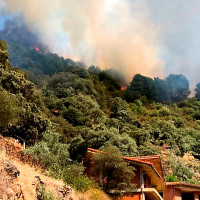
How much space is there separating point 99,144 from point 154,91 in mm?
80772

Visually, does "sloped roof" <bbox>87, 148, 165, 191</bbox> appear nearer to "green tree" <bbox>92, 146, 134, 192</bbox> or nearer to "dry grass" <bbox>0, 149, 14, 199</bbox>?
"green tree" <bbox>92, 146, 134, 192</bbox>

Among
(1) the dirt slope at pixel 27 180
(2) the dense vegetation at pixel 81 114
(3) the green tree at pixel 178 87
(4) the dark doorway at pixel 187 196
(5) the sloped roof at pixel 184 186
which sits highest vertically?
(3) the green tree at pixel 178 87

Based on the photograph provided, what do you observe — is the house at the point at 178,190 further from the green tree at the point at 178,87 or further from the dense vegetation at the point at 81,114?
the green tree at the point at 178,87

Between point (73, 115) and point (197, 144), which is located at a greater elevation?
point (73, 115)

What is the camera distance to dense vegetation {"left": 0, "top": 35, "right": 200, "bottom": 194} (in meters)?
25.1

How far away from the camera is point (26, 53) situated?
121125 millimetres

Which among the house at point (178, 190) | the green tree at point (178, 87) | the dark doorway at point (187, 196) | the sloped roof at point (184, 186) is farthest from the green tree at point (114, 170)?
the green tree at point (178, 87)

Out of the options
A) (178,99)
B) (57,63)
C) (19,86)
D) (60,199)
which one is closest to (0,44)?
(19,86)

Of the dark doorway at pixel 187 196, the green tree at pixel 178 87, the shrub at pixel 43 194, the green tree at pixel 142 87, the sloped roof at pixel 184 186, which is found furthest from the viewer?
the green tree at pixel 178 87

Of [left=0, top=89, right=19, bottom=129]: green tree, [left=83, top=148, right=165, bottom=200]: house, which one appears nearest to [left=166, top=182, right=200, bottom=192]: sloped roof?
[left=83, top=148, right=165, bottom=200]: house

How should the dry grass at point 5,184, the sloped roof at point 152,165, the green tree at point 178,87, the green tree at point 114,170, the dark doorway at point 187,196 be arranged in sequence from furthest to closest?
the green tree at point 178,87 < the dark doorway at point 187,196 < the sloped roof at point 152,165 < the green tree at point 114,170 < the dry grass at point 5,184

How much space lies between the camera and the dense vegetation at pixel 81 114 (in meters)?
25.1

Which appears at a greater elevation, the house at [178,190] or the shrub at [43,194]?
the house at [178,190]

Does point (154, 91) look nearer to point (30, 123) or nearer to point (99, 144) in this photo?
point (99, 144)
